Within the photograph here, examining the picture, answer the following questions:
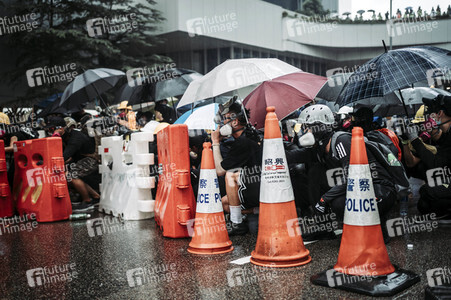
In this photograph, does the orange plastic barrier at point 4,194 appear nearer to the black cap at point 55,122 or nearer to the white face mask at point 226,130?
the black cap at point 55,122

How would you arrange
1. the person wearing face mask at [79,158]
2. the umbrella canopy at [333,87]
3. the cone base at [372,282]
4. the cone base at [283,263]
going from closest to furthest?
the cone base at [372,282], the cone base at [283,263], the umbrella canopy at [333,87], the person wearing face mask at [79,158]

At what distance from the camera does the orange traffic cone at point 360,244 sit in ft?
13.3

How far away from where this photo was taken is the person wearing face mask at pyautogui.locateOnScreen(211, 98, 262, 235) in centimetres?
628

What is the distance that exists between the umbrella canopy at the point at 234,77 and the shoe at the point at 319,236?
2487 millimetres

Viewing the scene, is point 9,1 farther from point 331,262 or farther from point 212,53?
point 331,262

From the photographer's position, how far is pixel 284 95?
837cm

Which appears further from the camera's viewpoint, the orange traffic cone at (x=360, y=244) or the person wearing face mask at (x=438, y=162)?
the person wearing face mask at (x=438, y=162)

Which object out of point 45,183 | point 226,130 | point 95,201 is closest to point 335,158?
point 226,130

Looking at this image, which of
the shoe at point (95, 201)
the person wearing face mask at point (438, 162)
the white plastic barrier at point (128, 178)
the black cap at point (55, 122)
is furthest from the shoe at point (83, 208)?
the person wearing face mask at point (438, 162)

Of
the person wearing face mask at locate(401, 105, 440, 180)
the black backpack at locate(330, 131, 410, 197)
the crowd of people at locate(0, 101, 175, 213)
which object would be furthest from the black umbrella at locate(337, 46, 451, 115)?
the crowd of people at locate(0, 101, 175, 213)

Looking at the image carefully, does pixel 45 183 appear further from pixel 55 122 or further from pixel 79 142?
pixel 55 122

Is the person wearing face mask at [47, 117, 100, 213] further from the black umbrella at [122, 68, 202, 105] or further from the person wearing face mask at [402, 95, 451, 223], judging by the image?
the person wearing face mask at [402, 95, 451, 223]

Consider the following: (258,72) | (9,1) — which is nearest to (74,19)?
(9,1)

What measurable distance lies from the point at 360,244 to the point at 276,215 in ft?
3.09
